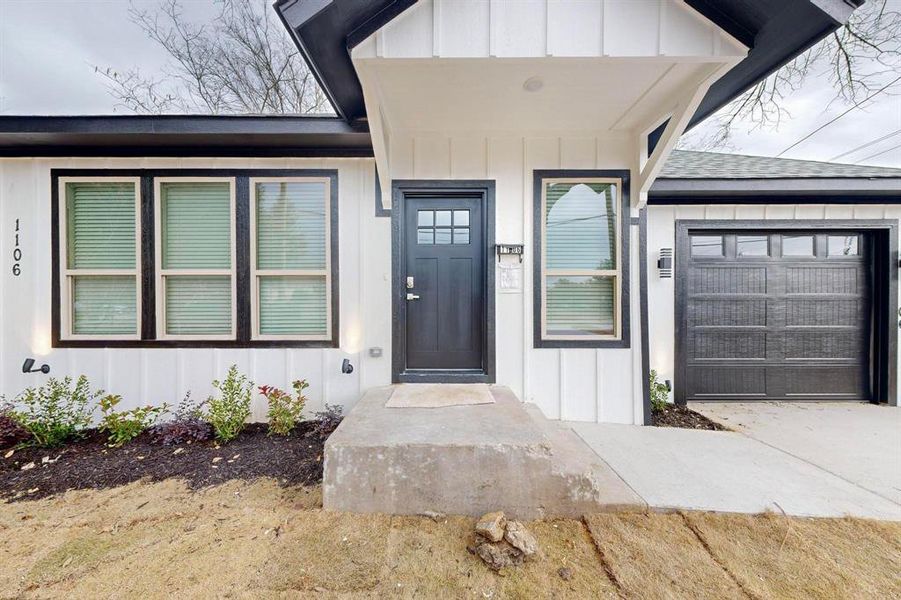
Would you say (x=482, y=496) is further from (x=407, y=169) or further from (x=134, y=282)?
(x=134, y=282)

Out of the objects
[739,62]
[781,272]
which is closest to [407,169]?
[739,62]

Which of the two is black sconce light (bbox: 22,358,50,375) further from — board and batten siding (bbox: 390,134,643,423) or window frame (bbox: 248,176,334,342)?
board and batten siding (bbox: 390,134,643,423)

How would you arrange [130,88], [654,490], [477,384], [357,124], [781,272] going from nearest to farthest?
[654,490] < [357,124] < [477,384] < [781,272] < [130,88]

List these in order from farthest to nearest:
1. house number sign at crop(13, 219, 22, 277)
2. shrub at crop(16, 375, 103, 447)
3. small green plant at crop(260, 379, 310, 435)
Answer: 1. house number sign at crop(13, 219, 22, 277)
2. small green plant at crop(260, 379, 310, 435)
3. shrub at crop(16, 375, 103, 447)

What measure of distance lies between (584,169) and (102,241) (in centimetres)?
446

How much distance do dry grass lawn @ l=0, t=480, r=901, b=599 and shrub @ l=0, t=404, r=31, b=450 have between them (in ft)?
3.45

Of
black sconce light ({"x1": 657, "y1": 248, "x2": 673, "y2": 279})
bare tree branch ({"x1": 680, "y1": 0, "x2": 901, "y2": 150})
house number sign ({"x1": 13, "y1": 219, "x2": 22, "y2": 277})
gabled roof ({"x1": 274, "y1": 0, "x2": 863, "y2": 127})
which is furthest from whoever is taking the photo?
bare tree branch ({"x1": 680, "y1": 0, "x2": 901, "y2": 150})

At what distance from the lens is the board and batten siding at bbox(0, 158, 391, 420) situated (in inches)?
118

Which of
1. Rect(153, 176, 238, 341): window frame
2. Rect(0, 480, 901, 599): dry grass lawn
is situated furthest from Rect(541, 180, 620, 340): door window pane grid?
Rect(153, 176, 238, 341): window frame

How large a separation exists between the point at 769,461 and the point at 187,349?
4746mm

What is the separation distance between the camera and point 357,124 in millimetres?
2729

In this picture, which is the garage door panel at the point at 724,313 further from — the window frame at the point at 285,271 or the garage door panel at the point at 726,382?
the window frame at the point at 285,271

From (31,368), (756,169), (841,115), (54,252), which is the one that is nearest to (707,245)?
(756,169)

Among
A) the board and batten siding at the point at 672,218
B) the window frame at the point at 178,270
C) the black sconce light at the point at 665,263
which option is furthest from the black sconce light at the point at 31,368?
the black sconce light at the point at 665,263
